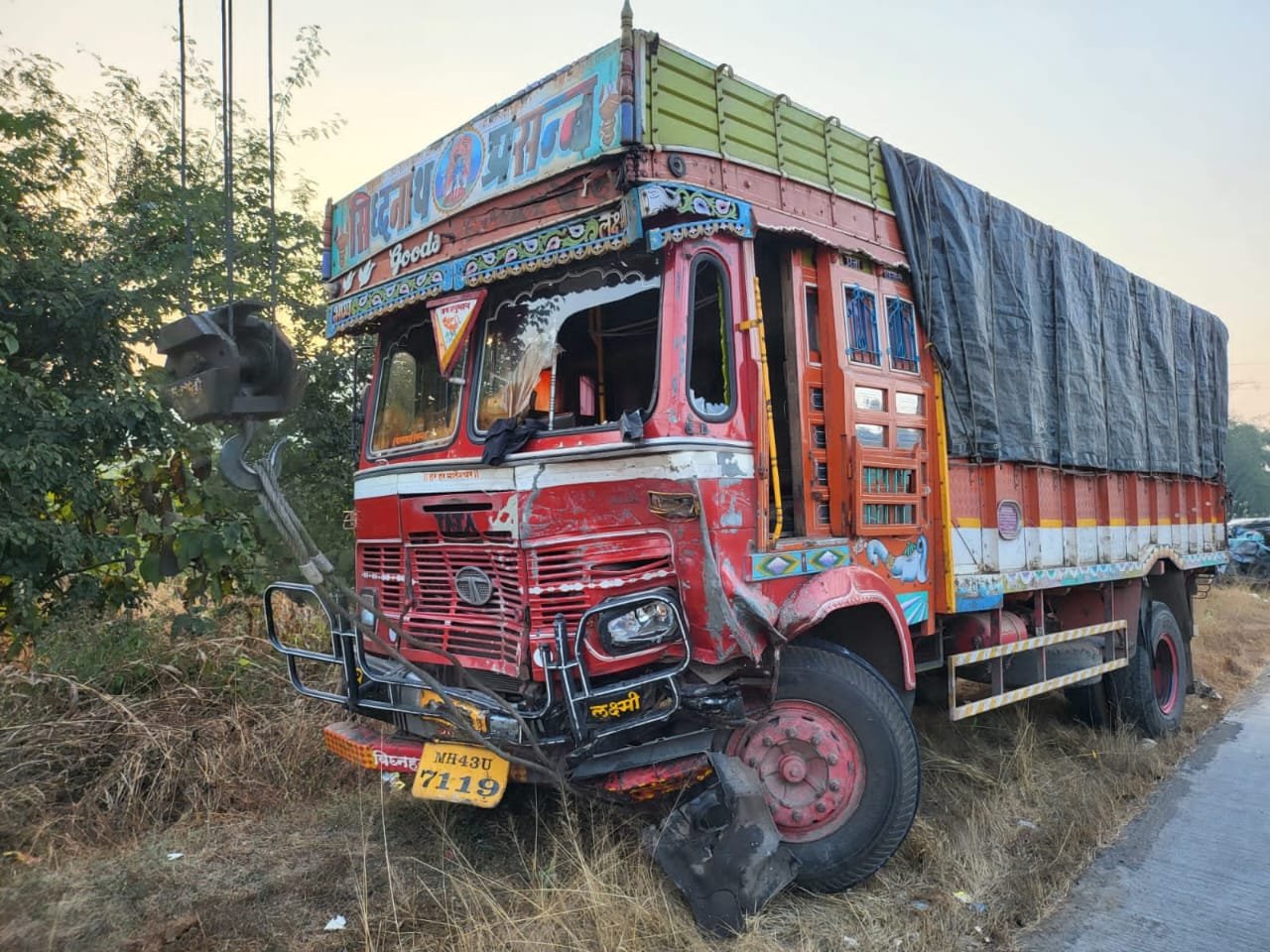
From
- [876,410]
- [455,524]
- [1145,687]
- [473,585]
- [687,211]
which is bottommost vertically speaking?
[1145,687]

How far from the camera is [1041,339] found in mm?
5324

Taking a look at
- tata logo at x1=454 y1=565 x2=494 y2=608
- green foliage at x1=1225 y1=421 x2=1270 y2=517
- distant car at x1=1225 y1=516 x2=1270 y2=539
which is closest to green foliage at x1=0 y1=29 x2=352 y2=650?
tata logo at x1=454 y1=565 x2=494 y2=608

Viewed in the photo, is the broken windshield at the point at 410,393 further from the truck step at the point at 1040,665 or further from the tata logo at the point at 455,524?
the truck step at the point at 1040,665

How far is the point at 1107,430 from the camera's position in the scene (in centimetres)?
590

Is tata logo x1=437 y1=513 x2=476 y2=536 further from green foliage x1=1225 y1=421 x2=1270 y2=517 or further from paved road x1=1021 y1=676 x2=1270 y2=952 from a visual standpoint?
green foliage x1=1225 y1=421 x2=1270 y2=517

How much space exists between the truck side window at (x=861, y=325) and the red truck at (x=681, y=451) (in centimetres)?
2

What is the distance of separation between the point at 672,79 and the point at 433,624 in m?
2.47

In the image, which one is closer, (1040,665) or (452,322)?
(452,322)

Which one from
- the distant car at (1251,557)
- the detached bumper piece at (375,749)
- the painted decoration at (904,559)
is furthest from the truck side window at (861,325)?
the distant car at (1251,557)

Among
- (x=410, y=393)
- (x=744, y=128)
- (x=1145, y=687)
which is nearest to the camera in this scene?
(x=744, y=128)

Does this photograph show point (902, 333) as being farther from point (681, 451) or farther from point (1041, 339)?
point (681, 451)

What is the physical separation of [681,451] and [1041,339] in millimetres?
3287

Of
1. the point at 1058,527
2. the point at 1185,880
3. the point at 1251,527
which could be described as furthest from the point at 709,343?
the point at 1251,527

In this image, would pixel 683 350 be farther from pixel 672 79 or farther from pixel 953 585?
pixel 953 585
